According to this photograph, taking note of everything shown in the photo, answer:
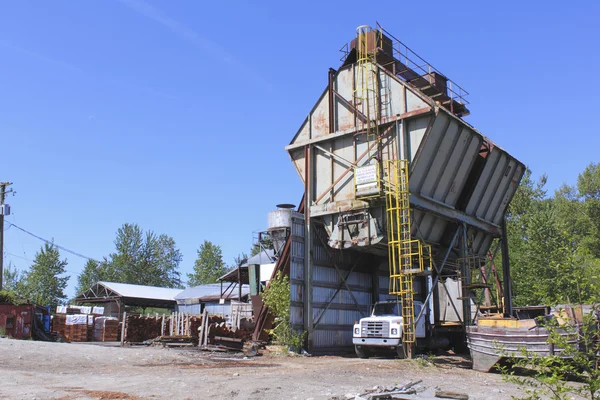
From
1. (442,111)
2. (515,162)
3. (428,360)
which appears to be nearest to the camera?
(428,360)

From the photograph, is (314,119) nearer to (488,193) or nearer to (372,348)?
(488,193)

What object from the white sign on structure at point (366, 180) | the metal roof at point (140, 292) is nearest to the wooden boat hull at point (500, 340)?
the white sign on structure at point (366, 180)

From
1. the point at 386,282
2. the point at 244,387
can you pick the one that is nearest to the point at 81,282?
the point at 386,282

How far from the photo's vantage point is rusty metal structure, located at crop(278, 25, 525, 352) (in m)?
21.0

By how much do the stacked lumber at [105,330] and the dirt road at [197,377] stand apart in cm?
1349

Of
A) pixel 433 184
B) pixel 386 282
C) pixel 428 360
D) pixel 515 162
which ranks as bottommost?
pixel 428 360

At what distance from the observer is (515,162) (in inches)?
1035

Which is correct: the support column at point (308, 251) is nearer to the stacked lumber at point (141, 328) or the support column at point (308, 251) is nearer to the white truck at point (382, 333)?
the white truck at point (382, 333)

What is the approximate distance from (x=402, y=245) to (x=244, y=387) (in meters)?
11.8

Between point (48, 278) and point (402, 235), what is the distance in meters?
68.1

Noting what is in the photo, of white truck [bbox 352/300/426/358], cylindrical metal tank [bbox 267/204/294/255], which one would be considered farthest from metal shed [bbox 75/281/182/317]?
white truck [bbox 352/300/426/358]

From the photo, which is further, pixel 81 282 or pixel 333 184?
pixel 81 282

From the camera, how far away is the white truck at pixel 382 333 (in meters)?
19.5

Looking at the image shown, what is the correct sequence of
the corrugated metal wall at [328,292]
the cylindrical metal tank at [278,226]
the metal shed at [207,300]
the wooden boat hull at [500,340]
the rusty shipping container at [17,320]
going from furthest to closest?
the metal shed at [207,300]
the cylindrical metal tank at [278,226]
the rusty shipping container at [17,320]
the corrugated metal wall at [328,292]
the wooden boat hull at [500,340]
